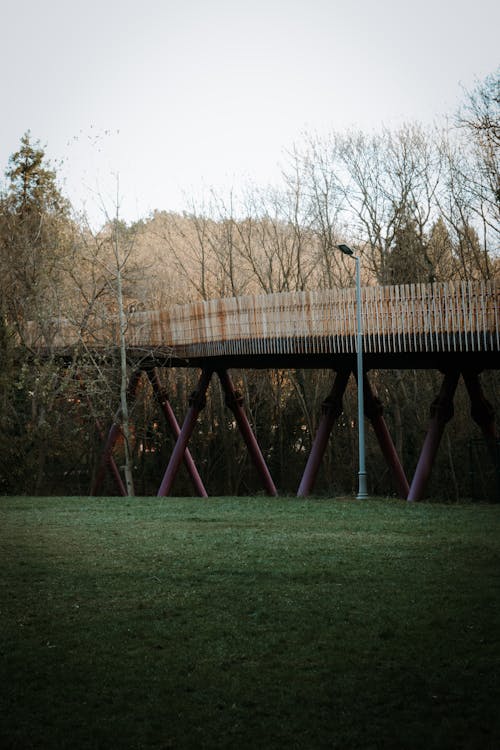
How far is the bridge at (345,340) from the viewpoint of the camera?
21.7m

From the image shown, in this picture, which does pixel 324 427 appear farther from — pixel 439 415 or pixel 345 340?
pixel 439 415

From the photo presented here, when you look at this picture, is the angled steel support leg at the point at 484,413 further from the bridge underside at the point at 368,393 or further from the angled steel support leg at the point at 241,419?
the angled steel support leg at the point at 241,419

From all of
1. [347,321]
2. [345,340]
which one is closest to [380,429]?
[345,340]

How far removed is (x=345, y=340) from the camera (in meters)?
23.4

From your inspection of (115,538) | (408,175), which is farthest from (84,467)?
(115,538)

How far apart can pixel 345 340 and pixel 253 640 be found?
1525 centimetres

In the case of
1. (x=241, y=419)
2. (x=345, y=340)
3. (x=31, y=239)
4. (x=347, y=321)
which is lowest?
(x=241, y=419)

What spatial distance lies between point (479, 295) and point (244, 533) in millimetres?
9074

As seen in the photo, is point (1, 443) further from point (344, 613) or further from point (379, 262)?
point (344, 613)

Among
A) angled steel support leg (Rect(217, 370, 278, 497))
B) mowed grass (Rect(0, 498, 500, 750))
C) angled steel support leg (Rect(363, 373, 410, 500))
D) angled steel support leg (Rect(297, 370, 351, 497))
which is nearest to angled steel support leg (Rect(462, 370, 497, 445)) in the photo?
angled steel support leg (Rect(363, 373, 410, 500))

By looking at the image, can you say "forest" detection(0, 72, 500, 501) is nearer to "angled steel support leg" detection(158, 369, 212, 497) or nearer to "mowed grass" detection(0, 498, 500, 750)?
"angled steel support leg" detection(158, 369, 212, 497)

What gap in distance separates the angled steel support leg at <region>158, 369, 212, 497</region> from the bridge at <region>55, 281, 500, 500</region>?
0.11 feet

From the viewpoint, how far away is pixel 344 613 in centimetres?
948

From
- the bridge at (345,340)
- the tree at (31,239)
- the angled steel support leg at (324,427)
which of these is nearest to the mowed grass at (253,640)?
the bridge at (345,340)
